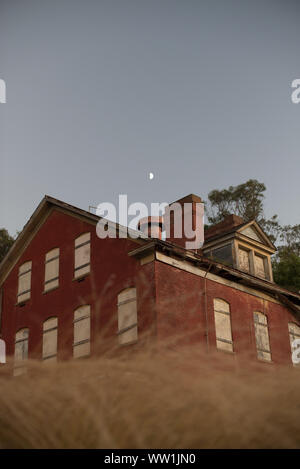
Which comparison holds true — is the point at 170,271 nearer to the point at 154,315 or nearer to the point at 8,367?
the point at 154,315

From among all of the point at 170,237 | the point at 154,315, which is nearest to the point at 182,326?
the point at 154,315

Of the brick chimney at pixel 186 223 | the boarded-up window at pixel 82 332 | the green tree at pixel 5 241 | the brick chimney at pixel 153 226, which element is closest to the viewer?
the boarded-up window at pixel 82 332

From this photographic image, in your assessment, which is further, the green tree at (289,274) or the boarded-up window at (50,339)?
the green tree at (289,274)

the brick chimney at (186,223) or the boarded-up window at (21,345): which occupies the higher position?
→ the brick chimney at (186,223)

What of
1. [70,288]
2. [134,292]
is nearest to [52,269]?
[70,288]

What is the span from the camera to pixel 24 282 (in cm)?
2483

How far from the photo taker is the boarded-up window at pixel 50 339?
2194 centimetres

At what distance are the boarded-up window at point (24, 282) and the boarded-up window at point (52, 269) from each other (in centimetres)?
134

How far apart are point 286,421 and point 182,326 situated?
42.1ft

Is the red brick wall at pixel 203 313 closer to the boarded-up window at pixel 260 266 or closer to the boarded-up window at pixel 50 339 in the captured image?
the boarded-up window at pixel 260 266

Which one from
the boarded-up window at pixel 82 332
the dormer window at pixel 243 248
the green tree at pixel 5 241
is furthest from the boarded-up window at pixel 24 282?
the green tree at pixel 5 241

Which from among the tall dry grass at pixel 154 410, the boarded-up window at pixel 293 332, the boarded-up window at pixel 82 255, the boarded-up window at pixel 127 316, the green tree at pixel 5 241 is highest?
the green tree at pixel 5 241

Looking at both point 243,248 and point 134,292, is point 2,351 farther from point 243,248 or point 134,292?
point 243,248

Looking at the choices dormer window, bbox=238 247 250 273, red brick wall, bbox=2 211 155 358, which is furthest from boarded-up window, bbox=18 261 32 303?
dormer window, bbox=238 247 250 273
